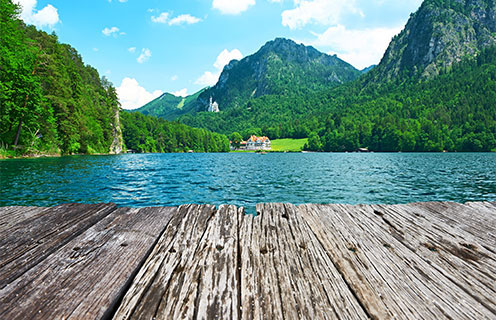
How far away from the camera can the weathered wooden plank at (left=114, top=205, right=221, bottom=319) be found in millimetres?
1363

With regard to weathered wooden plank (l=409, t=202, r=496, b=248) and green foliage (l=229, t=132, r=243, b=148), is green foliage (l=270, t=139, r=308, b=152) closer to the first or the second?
green foliage (l=229, t=132, r=243, b=148)

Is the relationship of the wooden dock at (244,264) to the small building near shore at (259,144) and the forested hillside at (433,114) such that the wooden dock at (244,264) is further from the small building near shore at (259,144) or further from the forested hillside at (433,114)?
the small building near shore at (259,144)

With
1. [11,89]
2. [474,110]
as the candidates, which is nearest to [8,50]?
[11,89]

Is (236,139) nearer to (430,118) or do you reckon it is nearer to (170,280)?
(430,118)

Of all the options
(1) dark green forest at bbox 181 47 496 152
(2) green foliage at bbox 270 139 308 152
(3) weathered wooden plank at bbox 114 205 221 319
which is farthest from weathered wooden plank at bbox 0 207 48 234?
(2) green foliage at bbox 270 139 308 152

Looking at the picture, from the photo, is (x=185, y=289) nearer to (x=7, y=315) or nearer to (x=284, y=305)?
(x=284, y=305)

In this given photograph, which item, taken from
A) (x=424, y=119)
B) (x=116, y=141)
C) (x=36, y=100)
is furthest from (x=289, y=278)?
(x=424, y=119)

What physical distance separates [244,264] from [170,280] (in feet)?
1.82

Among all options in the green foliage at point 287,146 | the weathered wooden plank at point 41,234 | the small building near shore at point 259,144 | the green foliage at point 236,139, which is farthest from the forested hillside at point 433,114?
the weathered wooden plank at point 41,234

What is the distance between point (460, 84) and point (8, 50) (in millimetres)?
214940

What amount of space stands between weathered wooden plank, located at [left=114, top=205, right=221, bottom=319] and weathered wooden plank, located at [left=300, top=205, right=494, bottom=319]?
110 centimetres

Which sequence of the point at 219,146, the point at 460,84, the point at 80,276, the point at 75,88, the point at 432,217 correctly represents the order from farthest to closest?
the point at 219,146
the point at 460,84
the point at 75,88
the point at 432,217
the point at 80,276

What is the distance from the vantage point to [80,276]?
166cm

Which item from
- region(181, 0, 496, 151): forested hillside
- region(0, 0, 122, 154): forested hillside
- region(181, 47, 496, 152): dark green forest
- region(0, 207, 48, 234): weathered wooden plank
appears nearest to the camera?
region(0, 207, 48, 234): weathered wooden plank
